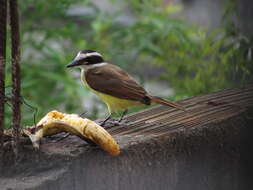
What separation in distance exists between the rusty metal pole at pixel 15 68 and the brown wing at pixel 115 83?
1137 millimetres

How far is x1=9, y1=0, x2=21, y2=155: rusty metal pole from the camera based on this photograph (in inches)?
101

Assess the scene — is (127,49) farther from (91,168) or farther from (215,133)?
(91,168)

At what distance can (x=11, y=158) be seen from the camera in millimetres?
2736

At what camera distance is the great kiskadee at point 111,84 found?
12.4 ft

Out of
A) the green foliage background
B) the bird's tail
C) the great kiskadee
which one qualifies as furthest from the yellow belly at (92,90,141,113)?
the green foliage background

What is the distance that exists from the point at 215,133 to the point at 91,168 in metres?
0.72

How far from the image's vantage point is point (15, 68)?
8.55ft

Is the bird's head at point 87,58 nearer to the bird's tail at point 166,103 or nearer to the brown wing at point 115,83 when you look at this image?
the brown wing at point 115,83

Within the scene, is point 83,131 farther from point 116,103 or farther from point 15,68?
point 116,103

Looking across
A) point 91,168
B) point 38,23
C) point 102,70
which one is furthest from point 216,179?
point 38,23

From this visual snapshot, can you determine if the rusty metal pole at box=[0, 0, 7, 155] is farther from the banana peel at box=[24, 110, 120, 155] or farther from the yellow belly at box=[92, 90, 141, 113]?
the yellow belly at box=[92, 90, 141, 113]

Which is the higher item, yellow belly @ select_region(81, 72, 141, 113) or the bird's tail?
the bird's tail

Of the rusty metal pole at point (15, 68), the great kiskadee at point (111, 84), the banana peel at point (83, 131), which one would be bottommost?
the great kiskadee at point (111, 84)

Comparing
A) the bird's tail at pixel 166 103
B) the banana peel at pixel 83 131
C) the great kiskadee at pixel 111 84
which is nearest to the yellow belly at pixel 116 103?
→ the great kiskadee at pixel 111 84
